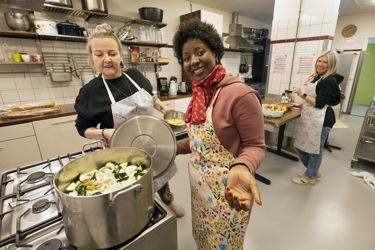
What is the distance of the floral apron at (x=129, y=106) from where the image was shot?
3.60 ft

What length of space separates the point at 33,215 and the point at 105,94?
26.5 inches

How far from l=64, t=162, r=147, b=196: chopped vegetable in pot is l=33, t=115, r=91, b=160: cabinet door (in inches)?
71.1

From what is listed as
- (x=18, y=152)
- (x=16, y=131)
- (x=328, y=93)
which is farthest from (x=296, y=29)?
(x=18, y=152)

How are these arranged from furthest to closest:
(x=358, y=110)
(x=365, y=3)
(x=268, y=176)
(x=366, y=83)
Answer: (x=366, y=83)
(x=358, y=110)
(x=365, y=3)
(x=268, y=176)

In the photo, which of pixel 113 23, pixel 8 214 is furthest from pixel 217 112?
pixel 113 23

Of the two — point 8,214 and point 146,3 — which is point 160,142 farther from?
point 146,3

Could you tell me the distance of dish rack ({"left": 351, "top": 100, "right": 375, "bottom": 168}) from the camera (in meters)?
2.19

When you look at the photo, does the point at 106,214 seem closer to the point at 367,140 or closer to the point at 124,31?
the point at 124,31

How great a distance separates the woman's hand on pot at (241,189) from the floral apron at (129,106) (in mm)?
763

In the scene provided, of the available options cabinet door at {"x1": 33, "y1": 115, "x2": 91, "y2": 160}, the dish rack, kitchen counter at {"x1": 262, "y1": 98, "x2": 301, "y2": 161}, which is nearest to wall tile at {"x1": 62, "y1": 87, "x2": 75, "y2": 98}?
cabinet door at {"x1": 33, "y1": 115, "x2": 91, "y2": 160}

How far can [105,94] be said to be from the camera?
3.64 feet

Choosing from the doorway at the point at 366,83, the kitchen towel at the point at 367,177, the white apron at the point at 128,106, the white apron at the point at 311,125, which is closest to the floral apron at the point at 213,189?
the white apron at the point at 128,106

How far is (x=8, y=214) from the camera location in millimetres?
694

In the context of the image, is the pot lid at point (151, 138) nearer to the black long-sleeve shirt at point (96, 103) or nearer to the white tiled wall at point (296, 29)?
the black long-sleeve shirt at point (96, 103)
